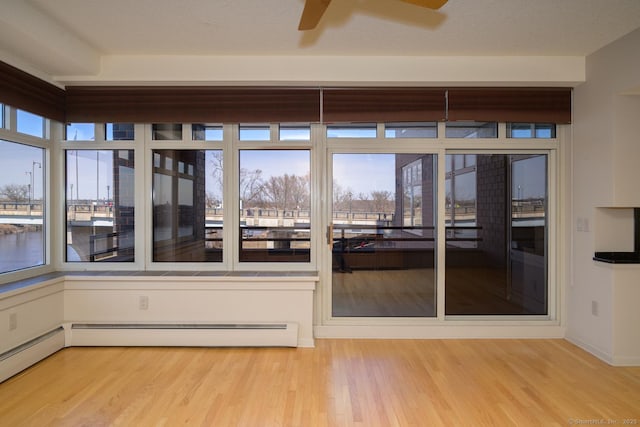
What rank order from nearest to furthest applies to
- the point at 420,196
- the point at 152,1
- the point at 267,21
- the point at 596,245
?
the point at 152,1 < the point at 267,21 < the point at 596,245 < the point at 420,196

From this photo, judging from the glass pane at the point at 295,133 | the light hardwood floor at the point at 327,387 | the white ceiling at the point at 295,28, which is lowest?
the light hardwood floor at the point at 327,387

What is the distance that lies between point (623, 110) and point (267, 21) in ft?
9.88

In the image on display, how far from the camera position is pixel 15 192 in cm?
292

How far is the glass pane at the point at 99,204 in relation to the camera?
334 cm

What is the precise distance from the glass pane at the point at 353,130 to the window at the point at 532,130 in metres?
1.41

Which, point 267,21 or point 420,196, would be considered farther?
point 420,196

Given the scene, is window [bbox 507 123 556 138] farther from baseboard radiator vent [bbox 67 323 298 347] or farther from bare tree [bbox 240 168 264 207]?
baseboard radiator vent [bbox 67 323 298 347]

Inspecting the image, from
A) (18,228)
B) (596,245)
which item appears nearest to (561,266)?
(596,245)

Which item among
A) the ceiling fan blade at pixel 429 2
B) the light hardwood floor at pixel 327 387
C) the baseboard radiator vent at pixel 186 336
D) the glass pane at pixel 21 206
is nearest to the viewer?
the ceiling fan blade at pixel 429 2

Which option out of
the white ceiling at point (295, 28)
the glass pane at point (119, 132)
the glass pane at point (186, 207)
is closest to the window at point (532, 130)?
the white ceiling at point (295, 28)

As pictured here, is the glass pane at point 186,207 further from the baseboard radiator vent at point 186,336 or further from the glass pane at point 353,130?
the glass pane at point 353,130

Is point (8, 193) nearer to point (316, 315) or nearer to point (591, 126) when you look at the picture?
point (316, 315)

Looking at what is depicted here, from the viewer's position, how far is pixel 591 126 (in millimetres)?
2943

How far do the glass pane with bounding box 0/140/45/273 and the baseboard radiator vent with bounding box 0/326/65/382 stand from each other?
691 millimetres
